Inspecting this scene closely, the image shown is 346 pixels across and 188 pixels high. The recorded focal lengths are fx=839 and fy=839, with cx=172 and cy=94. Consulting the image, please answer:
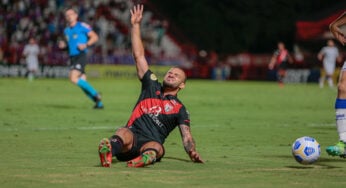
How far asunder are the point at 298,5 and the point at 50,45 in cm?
1754

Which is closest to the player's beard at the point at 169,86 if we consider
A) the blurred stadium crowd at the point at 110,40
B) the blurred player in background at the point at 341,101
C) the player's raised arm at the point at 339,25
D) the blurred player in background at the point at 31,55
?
the blurred player in background at the point at 341,101

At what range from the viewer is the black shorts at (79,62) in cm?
2214

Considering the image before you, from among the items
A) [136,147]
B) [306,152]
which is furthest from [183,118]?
[306,152]

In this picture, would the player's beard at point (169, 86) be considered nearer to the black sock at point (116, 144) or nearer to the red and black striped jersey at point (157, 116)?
the red and black striped jersey at point (157, 116)

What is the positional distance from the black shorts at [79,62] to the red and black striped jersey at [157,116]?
11643 mm

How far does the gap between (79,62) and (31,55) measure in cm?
2031

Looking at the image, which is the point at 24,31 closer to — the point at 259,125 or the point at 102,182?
the point at 259,125

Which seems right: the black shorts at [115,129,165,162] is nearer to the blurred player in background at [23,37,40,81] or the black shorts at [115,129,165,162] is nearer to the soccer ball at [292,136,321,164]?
the soccer ball at [292,136,321,164]

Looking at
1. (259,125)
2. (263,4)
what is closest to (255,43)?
(263,4)

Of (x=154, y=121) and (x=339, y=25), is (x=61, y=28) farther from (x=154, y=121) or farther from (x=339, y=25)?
(x=154, y=121)

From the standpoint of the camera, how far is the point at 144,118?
34.7 ft

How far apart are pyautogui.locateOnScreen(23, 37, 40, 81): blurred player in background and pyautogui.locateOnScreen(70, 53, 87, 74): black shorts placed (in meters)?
19.6

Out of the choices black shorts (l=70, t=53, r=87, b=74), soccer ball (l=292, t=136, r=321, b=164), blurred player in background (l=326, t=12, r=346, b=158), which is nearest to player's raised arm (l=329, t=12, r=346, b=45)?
blurred player in background (l=326, t=12, r=346, b=158)

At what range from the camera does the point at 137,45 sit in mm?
11094
